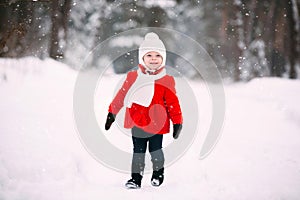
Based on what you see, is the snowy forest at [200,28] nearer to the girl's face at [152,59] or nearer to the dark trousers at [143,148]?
the girl's face at [152,59]

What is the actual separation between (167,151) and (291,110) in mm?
2811

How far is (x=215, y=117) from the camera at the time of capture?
4.17 m

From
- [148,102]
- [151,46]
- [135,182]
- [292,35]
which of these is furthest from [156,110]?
[292,35]

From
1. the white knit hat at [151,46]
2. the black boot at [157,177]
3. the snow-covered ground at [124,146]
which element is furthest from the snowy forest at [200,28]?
the black boot at [157,177]

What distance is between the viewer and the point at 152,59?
269 cm

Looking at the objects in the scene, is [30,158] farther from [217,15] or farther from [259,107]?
[217,15]

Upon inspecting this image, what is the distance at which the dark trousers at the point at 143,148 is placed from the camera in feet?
8.95

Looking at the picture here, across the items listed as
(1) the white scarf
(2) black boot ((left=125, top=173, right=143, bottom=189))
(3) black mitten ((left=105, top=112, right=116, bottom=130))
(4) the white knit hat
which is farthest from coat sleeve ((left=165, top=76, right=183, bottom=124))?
(2) black boot ((left=125, top=173, right=143, bottom=189))

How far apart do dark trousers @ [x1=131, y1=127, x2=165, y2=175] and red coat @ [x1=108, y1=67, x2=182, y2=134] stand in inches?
2.5

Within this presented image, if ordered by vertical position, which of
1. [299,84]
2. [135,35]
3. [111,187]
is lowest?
[111,187]

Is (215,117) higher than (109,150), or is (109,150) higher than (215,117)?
(215,117)

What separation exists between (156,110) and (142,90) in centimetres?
23

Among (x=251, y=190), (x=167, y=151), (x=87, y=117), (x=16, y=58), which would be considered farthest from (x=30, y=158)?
(x=16, y=58)

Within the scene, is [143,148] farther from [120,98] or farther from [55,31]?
[55,31]
